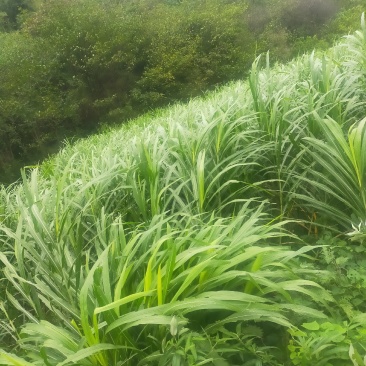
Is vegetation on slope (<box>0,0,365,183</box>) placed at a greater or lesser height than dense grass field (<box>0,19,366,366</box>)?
lesser

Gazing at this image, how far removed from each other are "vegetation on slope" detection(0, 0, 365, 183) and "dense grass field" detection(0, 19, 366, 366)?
15143 millimetres

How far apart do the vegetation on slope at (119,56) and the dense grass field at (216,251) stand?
15143 mm

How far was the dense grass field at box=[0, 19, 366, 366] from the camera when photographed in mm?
1298

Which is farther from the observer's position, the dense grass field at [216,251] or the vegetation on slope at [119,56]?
the vegetation on slope at [119,56]

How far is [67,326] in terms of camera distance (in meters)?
1.63

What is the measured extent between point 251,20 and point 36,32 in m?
9.14

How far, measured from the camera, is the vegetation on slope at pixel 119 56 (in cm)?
1759

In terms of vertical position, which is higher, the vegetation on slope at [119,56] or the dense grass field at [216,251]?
the dense grass field at [216,251]

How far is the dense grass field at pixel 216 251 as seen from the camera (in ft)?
4.26

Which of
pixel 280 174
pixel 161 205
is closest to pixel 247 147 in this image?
pixel 280 174

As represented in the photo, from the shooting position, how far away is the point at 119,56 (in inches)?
713

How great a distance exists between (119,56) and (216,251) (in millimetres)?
17660

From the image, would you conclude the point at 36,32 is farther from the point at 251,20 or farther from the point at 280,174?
the point at 280,174

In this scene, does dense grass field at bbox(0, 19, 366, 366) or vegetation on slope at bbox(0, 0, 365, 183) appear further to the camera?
vegetation on slope at bbox(0, 0, 365, 183)
